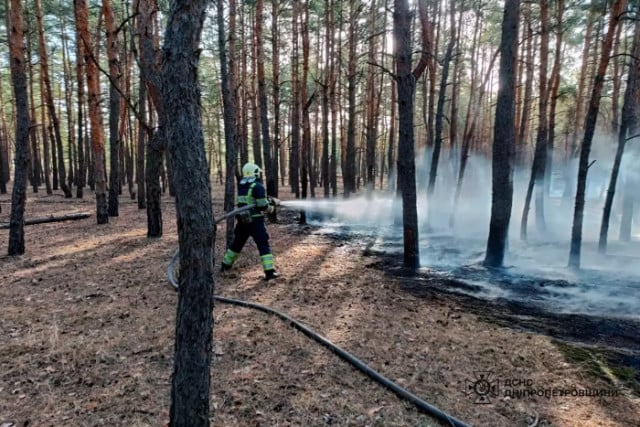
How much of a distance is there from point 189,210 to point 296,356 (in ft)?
8.11

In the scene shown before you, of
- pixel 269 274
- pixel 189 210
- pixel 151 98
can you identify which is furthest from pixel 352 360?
pixel 151 98

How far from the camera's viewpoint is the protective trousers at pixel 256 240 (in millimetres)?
6656

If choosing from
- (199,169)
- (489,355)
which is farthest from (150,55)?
(489,355)

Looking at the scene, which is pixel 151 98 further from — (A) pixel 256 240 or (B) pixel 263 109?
(A) pixel 256 240

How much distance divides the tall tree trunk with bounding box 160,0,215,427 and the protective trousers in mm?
4178

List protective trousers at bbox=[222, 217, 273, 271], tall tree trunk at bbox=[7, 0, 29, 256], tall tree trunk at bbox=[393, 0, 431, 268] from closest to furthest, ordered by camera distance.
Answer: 1. protective trousers at bbox=[222, 217, 273, 271]
2. tall tree trunk at bbox=[7, 0, 29, 256]
3. tall tree trunk at bbox=[393, 0, 431, 268]

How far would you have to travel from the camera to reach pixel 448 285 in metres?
7.05

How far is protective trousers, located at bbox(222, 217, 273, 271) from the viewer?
21.8 ft

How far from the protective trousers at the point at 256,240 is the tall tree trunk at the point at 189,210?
4.18 m

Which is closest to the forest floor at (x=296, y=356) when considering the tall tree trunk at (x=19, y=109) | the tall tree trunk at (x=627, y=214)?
the tall tree trunk at (x=19, y=109)

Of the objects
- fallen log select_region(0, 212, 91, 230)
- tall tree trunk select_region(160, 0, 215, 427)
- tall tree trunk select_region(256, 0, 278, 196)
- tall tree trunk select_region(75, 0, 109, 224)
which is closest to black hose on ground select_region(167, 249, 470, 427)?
tall tree trunk select_region(160, 0, 215, 427)

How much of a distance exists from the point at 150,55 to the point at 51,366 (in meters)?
6.81

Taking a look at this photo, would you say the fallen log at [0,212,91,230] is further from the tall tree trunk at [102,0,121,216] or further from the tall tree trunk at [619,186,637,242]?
the tall tree trunk at [619,186,637,242]

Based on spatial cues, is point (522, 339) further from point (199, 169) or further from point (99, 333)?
point (99, 333)
